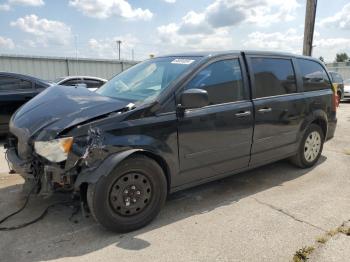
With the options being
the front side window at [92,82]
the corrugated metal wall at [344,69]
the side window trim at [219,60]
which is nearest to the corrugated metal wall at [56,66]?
the front side window at [92,82]

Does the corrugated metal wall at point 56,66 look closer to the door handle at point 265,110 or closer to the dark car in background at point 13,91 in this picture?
the dark car in background at point 13,91

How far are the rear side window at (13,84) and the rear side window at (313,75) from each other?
220 inches

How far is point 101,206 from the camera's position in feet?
10.9

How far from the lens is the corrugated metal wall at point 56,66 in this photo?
1877 cm

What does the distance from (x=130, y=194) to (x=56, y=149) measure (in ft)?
2.63

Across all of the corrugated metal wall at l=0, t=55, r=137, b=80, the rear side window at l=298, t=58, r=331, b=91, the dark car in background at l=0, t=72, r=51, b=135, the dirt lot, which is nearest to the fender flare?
the dirt lot

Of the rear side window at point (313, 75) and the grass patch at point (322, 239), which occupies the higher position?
the rear side window at point (313, 75)

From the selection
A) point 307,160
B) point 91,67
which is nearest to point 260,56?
point 307,160

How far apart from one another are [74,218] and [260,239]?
1.88m

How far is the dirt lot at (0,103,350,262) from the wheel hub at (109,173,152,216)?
0.79 feet

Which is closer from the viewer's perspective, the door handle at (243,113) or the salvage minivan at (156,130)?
the salvage minivan at (156,130)

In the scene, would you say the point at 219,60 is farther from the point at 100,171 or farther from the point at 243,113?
the point at 100,171

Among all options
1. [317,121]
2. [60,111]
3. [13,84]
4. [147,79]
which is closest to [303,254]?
[147,79]

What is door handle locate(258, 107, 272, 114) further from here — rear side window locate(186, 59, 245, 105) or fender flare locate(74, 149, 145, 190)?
fender flare locate(74, 149, 145, 190)
